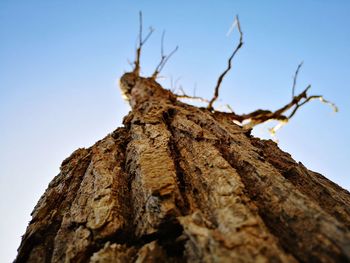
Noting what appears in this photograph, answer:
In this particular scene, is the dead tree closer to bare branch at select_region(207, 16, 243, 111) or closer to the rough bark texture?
the rough bark texture

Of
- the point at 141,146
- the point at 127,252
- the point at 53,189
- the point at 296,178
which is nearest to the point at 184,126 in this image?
the point at 141,146

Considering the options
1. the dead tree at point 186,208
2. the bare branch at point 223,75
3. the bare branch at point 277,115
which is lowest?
the dead tree at point 186,208

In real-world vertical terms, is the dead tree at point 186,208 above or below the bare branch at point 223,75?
below

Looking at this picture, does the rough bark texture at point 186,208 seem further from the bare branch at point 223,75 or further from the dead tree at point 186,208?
the bare branch at point 223,75

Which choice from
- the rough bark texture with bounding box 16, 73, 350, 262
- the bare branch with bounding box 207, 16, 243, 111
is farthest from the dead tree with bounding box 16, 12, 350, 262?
the bare branch with bounding box 207, 16, 243, 111

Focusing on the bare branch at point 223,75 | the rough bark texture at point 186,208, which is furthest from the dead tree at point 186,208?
the bare branch at point 223,75

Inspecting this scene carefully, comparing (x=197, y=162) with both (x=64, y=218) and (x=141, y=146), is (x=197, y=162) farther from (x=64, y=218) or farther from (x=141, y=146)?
(x=64, y=218)

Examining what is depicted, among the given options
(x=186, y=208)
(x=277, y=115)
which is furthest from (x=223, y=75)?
(x=186, y=208)

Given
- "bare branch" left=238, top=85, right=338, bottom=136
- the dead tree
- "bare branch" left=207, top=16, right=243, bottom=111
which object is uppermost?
"bare branch" left=207, top=16, right=243, bottom=111
